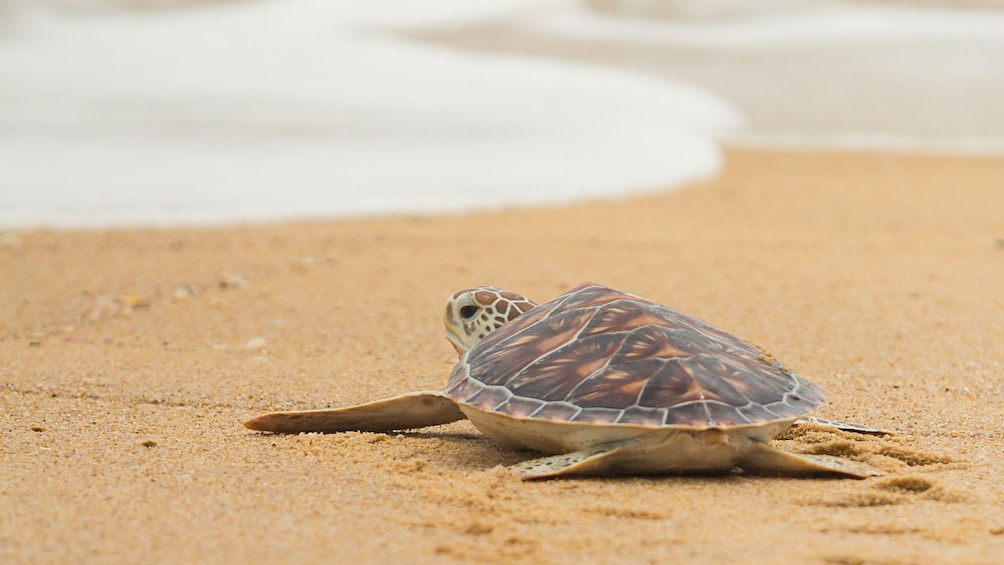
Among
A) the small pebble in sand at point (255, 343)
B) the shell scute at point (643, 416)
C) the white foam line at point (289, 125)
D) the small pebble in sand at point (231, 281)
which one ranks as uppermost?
the white foam line at point (289, 125)

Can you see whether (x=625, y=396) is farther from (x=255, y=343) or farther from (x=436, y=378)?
(x=255, y=343)

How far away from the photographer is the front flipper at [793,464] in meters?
2.51

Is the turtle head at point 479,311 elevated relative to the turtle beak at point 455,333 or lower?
elevated

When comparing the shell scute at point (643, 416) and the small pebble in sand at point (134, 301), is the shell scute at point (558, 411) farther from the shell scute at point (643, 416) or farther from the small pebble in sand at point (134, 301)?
the small pebble in sand at point (134, 301)

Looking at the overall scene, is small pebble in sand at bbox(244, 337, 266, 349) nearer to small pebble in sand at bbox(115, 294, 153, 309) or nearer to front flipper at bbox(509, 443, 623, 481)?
small pebble in sand at bbox(115, 294, 153, 309)

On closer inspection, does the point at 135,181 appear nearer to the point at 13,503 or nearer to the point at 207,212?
the point at 207,212

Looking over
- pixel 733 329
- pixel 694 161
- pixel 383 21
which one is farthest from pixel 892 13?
pixel 733 329

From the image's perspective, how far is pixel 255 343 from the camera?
163 inches

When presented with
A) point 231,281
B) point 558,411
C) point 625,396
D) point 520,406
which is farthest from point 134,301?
point 625,396

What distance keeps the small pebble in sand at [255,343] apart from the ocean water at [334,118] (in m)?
3.05

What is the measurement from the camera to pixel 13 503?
235cm

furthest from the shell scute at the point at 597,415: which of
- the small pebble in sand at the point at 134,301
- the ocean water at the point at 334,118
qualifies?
the ocean water at the point at 334,118

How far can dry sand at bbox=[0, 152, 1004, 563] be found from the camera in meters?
2.16

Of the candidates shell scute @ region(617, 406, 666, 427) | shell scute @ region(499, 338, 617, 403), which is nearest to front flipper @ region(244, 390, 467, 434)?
shell scute @ region(499, 338, 617, 403)
